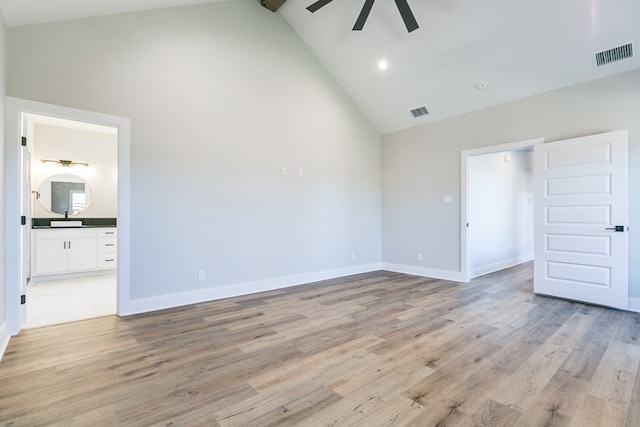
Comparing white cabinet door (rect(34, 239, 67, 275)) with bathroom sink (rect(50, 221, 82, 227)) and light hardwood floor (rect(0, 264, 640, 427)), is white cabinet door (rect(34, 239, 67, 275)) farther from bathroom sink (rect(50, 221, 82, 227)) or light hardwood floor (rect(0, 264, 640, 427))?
light hardwood floor (rect(0, 264, 640, 427))

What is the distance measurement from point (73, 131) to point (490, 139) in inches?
289

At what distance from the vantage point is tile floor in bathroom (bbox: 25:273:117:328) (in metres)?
3.23

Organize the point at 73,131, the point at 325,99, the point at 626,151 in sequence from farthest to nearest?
the point at 73,131
the point at 325,99
the point at 626,151

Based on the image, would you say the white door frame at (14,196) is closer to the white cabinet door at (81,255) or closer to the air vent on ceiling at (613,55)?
the white cabinet door at (81,255)

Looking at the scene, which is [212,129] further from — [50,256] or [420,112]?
[50,256]

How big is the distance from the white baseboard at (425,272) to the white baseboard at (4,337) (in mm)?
5280

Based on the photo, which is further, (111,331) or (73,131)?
(73,131)

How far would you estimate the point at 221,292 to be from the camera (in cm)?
393

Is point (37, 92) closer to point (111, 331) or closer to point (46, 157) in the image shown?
point (111, 331)

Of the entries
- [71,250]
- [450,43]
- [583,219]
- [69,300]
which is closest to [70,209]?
[71,250]

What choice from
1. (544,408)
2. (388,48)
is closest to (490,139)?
(388,48)

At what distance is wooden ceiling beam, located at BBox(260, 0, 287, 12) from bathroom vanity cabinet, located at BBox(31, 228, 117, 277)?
4.68m

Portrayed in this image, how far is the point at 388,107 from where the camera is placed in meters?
5.43

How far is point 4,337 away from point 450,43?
568 centimetres
